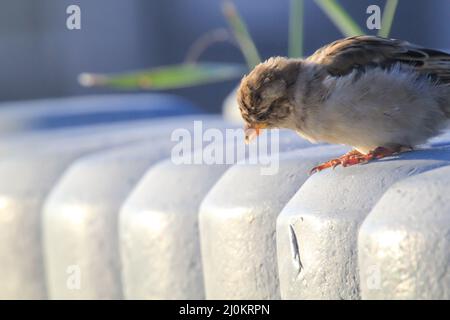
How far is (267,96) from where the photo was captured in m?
3.26

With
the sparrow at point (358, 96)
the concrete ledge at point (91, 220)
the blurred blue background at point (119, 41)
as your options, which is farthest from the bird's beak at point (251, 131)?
the blurred blue background at point (119, 41)

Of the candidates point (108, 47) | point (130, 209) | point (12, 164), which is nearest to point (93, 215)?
point (130, 209)

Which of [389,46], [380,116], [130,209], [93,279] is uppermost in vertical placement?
[389,46]

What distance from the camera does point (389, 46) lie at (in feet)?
10.8

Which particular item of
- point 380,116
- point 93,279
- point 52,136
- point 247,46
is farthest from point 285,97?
point 52,136

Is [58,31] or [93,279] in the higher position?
[58,31]

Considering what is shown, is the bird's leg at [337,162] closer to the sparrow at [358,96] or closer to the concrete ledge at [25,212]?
the sparrow at [358,96]

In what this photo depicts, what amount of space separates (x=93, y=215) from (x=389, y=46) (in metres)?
1.16

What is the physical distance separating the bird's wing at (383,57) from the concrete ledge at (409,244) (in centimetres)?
76

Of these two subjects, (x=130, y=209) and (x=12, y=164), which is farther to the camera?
(x=12, y=164)

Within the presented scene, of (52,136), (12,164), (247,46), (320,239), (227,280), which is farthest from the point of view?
(52,136)

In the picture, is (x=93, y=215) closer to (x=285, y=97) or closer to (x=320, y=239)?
(x=285, y=97)

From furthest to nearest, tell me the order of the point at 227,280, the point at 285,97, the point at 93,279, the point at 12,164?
the point at 12,164 < the point at 93,279 < the point at 285,97 < the point at 227,280

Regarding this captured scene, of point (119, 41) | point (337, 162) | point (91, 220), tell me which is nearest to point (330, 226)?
point (337, 162)
